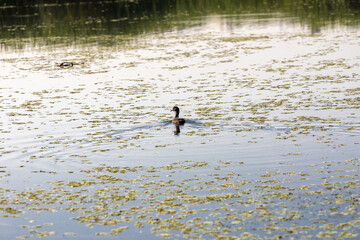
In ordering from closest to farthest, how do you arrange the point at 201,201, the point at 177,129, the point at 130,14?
the point at 201,201 → the point at 177,129 → the point at 130,14

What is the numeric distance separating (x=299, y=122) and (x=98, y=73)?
13643mm

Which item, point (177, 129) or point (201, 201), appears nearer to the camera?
point (201, 201)

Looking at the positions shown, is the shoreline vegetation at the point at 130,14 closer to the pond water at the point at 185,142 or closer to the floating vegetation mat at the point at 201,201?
the pond water at the point at 185,142

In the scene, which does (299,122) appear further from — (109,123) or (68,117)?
(68,117)

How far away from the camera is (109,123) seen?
18.5 m

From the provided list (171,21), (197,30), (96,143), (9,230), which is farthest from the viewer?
(171,21)

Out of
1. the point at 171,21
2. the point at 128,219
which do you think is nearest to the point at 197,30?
the point at 171,21

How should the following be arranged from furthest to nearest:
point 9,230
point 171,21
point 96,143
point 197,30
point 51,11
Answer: point 51,11 < point 171,21 < point 197,30 < point 96,143 < point 9,230

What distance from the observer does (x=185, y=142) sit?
16.2 meters

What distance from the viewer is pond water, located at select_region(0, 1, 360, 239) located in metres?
10.8

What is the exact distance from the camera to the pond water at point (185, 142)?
10828mm

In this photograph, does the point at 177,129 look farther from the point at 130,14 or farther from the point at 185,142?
the point at 130,14

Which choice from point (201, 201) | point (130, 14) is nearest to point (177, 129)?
point (201, 201)

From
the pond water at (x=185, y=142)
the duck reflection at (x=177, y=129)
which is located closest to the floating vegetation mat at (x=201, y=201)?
the pond water at (x=185, y=142)
